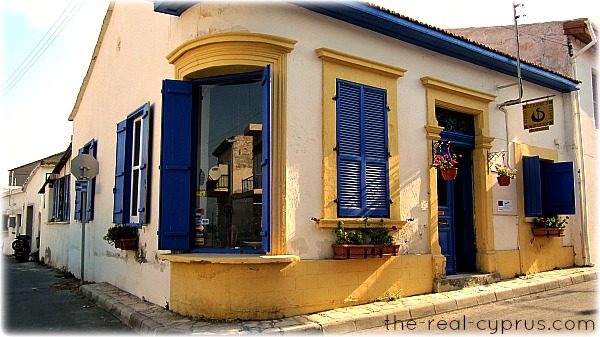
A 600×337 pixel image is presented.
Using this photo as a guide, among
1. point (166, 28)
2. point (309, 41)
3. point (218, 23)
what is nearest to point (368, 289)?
point (309, 41)

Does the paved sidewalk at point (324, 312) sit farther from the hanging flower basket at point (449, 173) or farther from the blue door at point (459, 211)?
the hanging flower basket at point (449, 173)

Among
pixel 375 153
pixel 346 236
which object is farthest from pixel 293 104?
pixel 346 236

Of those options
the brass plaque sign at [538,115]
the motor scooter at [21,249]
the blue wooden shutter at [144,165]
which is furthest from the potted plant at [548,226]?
the motor scooter at [21,249]

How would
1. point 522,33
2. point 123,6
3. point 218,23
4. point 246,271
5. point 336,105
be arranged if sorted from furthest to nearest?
point 522,33 < point 123,6 < point 336,105 < point 218,23 < point 246,271

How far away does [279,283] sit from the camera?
6.48m

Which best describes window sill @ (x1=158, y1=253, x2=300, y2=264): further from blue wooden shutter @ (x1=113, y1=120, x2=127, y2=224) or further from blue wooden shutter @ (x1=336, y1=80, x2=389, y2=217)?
blue wooden shutter @ (x1=113, y1=120, x2=127, y2=224)

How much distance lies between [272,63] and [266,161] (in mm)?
1342

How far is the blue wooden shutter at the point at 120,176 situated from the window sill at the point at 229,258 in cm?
265

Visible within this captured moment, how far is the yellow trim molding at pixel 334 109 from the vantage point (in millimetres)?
7117

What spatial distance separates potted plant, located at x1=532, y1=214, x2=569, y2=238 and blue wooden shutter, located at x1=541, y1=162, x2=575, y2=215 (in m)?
0.18

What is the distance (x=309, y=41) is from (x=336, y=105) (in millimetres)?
994

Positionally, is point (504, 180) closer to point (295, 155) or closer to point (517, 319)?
point (517, 319)

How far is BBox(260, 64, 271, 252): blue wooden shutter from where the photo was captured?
655 centimetres

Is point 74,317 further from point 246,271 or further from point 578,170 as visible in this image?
point 578,170
